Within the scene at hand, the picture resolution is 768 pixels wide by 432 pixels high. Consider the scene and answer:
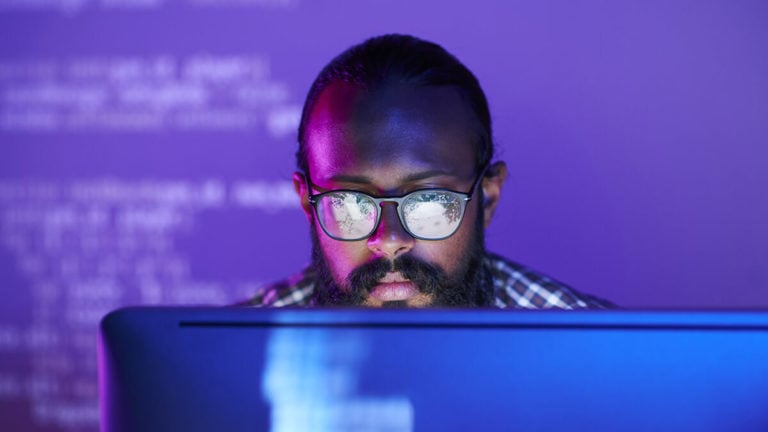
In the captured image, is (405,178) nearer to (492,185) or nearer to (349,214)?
(349,214)

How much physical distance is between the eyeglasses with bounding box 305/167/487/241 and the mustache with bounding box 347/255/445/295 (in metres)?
0.06

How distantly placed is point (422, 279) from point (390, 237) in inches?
4.7

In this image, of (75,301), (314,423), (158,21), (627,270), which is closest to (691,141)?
(627,270)

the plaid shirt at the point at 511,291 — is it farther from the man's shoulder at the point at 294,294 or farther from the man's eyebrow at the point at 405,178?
the man's eyebrow at the point at 405,178

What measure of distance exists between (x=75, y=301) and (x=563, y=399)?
2.42 metres

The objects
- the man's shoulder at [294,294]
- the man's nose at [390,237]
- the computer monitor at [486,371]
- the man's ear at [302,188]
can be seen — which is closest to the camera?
the computer monitor at [486,371]

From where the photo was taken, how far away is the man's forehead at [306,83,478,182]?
1.50 metres

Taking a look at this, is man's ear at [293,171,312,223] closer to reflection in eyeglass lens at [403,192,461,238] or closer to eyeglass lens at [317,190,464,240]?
eyeglass lens at [317,190,464,240]

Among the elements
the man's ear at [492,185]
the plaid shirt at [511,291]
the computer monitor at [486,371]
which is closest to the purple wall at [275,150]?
the plaid shirt at [511,291]

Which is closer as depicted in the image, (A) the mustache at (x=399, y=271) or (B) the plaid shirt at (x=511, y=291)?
(A) the mustache at (x=399, y=271)

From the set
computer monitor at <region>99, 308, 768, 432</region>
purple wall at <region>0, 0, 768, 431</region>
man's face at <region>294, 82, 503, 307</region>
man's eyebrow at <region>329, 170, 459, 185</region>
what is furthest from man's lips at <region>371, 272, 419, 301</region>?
purple wall at <region>0, 0, 768, 431</region>

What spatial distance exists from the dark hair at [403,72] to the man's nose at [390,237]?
11.9 inches

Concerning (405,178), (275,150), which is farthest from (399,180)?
(275,150)

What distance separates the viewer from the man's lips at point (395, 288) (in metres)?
1.41
